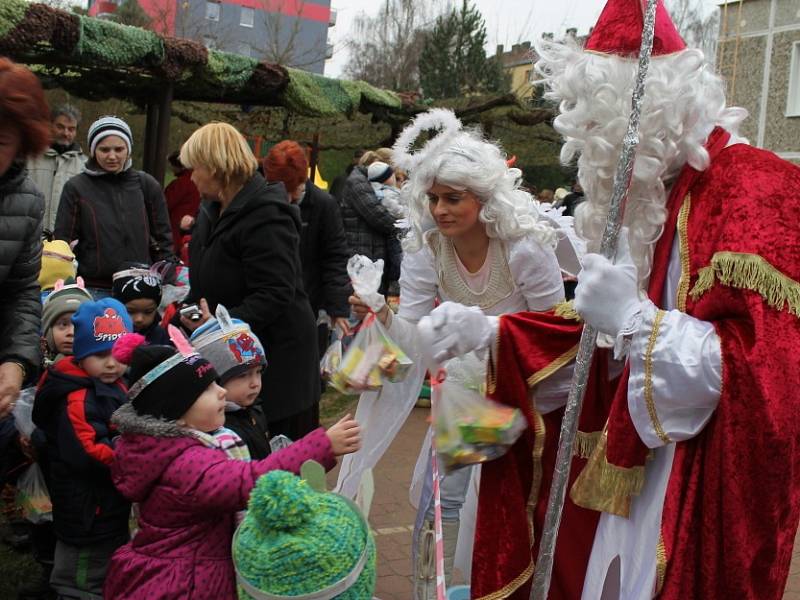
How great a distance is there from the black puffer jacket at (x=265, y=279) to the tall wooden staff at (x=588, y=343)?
1832 mm

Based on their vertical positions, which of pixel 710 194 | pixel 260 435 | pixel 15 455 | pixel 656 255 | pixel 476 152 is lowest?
pixel 15 455

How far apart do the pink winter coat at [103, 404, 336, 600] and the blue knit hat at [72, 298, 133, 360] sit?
0.69 meters

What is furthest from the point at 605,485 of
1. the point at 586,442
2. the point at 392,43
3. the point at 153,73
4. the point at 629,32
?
the point at 392,43

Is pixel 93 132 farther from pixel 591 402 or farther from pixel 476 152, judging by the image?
pixel 591 402

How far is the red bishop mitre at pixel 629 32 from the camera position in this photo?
2.36m

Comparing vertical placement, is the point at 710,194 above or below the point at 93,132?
below

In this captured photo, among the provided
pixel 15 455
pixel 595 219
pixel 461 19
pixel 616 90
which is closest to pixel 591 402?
pixel 595 219

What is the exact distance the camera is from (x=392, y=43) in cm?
3447

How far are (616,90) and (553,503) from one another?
1.06 m

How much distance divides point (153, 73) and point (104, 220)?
3.19 meters

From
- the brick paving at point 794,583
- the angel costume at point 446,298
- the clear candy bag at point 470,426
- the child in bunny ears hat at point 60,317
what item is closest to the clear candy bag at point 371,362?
the angel costume at point 446,298

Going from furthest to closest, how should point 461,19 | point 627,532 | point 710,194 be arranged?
point 461,19 → point 627,532 → point 710,194

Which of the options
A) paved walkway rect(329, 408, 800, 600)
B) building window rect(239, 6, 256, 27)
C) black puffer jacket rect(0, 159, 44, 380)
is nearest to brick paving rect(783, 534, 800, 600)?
paved walkway rect(329, 408, 800, 600)

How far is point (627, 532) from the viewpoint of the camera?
2.35m
